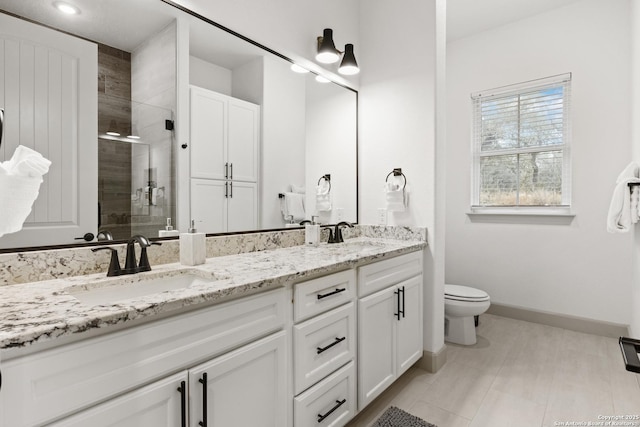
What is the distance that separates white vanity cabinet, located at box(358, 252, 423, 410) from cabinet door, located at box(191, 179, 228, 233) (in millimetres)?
781

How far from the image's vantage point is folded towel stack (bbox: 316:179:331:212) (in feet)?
7.88

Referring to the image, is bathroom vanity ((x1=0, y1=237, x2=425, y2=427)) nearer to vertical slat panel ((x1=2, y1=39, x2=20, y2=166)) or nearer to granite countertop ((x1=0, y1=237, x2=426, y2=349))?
granite countertop ((x1=0, y1=237, x2=426, y2=349))

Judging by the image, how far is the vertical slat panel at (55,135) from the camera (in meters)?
1.21

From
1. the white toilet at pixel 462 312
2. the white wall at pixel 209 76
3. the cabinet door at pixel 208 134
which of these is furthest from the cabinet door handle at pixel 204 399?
the white toilet at pixel 462 312

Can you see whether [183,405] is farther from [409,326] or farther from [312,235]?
[409,326]

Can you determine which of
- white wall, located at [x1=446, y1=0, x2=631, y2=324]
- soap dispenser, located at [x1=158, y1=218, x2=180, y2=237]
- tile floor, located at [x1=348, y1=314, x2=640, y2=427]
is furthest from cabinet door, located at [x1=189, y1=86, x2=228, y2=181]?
white wall, located at [x1=446, y1=0, x2=631, y2=324]

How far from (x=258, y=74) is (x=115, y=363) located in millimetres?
1620

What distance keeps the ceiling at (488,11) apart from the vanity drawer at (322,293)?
8.95 feet

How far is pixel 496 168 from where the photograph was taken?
3.35 meters

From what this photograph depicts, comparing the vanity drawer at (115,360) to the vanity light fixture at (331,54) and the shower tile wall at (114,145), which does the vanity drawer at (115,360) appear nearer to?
the shower tile wall at (114,145)

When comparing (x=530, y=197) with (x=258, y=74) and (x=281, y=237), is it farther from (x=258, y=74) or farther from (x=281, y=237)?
(x=258, y=74)

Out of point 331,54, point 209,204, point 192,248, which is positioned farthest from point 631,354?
point 331,54

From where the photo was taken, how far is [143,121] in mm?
1438

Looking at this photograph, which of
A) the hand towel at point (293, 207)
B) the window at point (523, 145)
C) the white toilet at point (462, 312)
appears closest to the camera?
the hand towel at point (293, 207)
